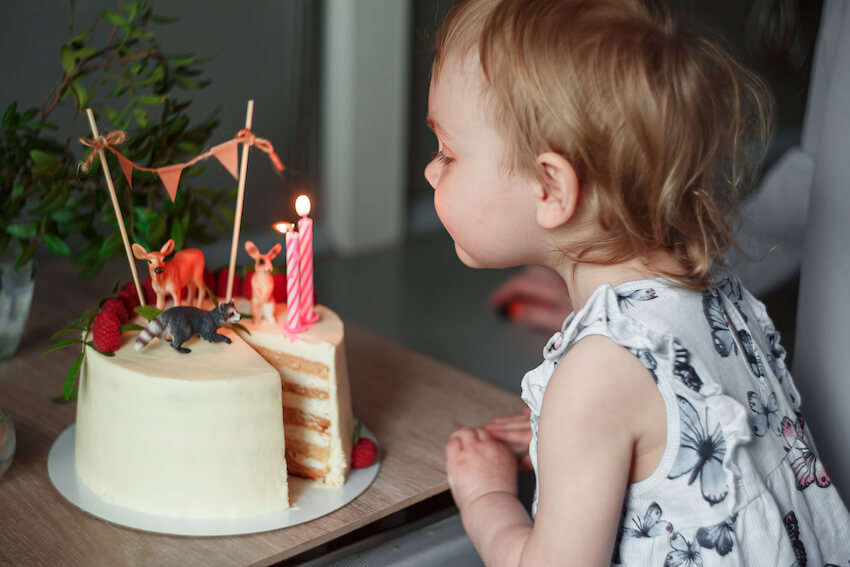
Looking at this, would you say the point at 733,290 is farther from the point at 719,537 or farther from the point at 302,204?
the point at 302,204

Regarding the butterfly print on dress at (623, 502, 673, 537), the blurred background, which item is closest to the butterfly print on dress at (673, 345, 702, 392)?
the butterfly print on dress at (623, 502, 673, 537)

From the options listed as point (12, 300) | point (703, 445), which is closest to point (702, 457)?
point (703, 445)

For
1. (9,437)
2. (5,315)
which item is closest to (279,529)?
(9,437)

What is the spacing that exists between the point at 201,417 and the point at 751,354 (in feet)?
1.91

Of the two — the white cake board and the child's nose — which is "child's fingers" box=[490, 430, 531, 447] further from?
the child's nose

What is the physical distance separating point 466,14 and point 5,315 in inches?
31.2

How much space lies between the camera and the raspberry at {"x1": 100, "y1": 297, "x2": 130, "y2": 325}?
1.00 metres

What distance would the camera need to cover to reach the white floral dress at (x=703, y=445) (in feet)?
2.67

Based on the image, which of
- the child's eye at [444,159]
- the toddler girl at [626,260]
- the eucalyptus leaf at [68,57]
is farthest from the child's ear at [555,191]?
the eucalyptus leaf at [68,57]

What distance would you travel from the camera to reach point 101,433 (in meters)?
0.96

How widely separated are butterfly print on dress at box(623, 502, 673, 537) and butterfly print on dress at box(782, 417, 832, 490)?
0.57 ft

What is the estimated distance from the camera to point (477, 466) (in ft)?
3.43

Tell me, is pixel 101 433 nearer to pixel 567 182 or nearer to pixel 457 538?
pixel 457 538

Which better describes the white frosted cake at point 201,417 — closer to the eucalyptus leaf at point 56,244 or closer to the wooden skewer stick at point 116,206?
the wooden skewer stick at point 116,206
